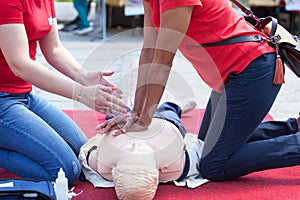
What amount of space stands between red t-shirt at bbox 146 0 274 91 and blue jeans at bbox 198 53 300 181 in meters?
0.04

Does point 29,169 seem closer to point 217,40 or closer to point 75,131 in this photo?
point 75,131

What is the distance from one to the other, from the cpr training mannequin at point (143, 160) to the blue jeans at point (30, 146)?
0.13 meters

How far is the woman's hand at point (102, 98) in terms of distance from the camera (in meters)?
2.23

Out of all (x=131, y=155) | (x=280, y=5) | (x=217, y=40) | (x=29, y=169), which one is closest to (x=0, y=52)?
(x=29, y=169)

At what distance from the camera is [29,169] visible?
2.44 meters

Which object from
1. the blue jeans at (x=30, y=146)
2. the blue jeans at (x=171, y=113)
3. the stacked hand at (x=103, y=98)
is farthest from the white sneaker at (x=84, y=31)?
the stacked hand at (x=103, y=98)

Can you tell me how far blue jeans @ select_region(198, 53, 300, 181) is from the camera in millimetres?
2393

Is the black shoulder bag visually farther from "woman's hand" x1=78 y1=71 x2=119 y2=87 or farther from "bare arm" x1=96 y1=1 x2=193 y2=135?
"woman's hand" x1=78 y1=71 x2=119 y2=87

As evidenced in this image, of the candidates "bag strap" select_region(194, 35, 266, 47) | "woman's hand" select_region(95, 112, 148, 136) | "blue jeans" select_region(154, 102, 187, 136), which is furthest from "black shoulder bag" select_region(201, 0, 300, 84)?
"blue jeans" select_region(154, 102, 187, 136)

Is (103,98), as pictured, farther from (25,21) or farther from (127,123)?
(25,21)

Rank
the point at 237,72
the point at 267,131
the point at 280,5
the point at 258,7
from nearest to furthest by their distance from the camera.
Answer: the point at 237,72 → the point at 267,131 → the point at 280,5 → the point at 258,7

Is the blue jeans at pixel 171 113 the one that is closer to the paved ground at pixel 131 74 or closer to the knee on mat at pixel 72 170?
the paved ground at pixel 131 74

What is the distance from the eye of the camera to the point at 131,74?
157 inches

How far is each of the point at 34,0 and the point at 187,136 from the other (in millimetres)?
1014
